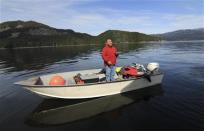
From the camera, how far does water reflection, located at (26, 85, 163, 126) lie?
945 centimetres

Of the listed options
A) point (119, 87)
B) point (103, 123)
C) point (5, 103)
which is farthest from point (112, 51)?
point (5, 103)

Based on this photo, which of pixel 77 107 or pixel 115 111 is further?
pixel 77 107

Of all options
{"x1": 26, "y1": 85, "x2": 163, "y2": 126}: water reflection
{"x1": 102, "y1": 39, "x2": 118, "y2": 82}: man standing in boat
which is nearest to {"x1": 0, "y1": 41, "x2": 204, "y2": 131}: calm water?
{"x1": 26, "y1": 85, "x2": 163, "y2": 126}: water reflection

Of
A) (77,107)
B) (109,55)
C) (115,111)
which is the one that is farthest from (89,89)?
(109,55)

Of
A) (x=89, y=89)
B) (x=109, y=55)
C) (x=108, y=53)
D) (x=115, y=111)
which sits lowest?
(x=115, y=111)

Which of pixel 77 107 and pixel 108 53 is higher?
pixel 108 53

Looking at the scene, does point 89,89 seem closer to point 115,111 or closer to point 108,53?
point 115,111

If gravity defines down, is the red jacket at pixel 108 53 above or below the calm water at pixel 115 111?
above

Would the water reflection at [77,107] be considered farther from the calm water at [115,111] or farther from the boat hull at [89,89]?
the boat hull at [89,89]

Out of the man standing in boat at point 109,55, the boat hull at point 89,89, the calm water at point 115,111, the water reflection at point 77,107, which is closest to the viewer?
the calm water at point 115,111

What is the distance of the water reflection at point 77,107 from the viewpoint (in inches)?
372

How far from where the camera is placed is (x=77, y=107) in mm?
10922

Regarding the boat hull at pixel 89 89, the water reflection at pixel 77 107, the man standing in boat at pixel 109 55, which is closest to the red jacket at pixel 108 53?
the man standing in boat at pixel 109 55

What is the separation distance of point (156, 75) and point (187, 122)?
5.28 m
